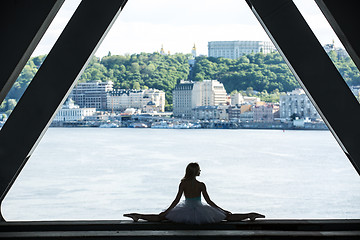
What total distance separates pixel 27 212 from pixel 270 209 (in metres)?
13.1

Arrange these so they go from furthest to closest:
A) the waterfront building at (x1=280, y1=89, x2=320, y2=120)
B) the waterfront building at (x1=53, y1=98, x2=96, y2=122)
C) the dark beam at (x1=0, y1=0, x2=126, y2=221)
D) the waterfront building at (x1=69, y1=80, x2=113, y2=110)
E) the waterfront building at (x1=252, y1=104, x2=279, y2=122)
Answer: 1. the waterfront building at (x1=53, y1=98, x2=96, y2=122)
2. the waterfront building at (x1=69, y1=80, x2=113, y2=110)
3. the waterfront building at (x1=252, y1=104, x2=279, y2=122)
4. the waterfront building at (x1=280, y1=89, x2=320, y2=120)
5. the dark beam at (x1=0, y1=0, x2=126, y2=221)

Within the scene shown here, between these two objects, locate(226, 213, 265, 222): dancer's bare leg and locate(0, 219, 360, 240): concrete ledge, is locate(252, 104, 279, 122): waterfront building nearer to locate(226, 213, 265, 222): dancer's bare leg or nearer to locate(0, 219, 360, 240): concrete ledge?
locate(226, 213, 265, 222): dancer's bare leg

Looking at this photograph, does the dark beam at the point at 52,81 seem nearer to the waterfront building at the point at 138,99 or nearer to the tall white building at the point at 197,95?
the waterfront building at the point at 138,99

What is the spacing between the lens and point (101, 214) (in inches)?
1009

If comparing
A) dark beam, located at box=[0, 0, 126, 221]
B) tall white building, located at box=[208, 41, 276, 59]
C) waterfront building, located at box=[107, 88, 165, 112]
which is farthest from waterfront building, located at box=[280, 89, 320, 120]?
dark beam, located at box=[0, 0, 126, 221]

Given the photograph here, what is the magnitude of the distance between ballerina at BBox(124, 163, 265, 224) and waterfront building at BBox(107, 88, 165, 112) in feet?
167

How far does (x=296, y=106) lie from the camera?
2057 inches

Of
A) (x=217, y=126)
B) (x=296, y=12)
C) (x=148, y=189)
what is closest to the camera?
(x=296, y=12)

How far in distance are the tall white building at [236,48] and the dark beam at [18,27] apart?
182ft

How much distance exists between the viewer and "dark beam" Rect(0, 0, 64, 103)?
9.55 ft

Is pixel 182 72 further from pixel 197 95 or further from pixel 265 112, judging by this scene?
pixel 265 112

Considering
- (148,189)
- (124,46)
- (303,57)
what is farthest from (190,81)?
(303,57)

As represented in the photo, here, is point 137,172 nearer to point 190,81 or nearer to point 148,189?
point 148,189

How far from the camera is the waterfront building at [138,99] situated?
5542 cm
